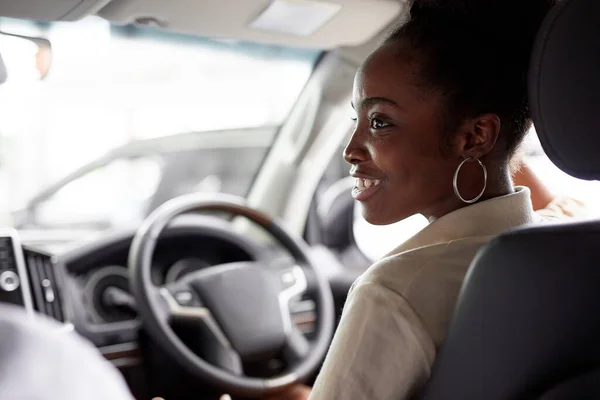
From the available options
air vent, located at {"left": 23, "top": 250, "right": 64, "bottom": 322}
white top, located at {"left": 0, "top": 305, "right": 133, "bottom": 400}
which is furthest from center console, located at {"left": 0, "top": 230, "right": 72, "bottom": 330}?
white top, located at {"left": 0, "top": 305, "right": 133, "bottom": 400}

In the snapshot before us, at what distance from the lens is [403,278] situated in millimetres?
1179

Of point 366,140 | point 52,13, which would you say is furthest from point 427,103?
point 52,13

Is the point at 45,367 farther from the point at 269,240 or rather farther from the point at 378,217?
the point at 269,240

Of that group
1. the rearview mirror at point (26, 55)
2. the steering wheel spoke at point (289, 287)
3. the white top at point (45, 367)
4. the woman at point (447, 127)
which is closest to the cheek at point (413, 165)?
the woman at point (447, 127)

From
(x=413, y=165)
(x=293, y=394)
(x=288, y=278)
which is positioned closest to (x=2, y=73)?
(x=288, y=278)

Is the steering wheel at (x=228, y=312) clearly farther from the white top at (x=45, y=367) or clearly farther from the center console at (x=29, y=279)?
the white top at (x=45, y=367)

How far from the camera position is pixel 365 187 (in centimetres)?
143

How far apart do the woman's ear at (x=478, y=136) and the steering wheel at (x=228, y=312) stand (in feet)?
3.69

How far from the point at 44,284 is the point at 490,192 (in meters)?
1.29

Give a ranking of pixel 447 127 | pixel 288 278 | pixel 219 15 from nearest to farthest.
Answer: pixel 447 127 < pixel 219 15 < pixel 288 278

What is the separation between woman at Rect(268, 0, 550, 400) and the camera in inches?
50.5

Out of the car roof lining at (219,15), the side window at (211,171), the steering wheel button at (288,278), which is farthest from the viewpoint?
the side window at (211,171)

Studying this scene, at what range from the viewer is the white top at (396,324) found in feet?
3.75

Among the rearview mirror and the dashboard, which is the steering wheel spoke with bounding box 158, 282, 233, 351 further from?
the rearview mirror
